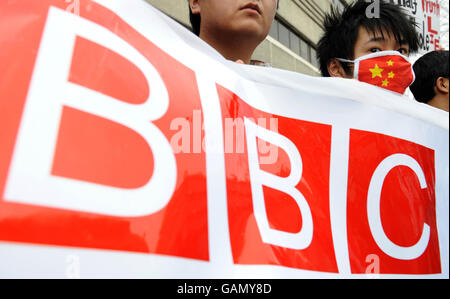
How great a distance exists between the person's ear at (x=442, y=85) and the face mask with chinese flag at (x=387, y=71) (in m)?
0.58

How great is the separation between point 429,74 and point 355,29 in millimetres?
586

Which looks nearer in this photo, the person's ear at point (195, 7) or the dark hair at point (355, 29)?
the person's ear at point (195, 7)

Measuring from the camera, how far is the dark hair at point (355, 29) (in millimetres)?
1710

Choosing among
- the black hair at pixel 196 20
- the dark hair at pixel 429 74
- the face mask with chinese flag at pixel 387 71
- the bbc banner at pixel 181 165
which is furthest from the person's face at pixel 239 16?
the dark hair at pixel 429 74

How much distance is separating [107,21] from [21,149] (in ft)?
1.07

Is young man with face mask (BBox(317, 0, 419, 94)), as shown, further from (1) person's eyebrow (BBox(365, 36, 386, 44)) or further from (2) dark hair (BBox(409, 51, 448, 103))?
(2) dark hair (BBox(409, 51, 448, 103))

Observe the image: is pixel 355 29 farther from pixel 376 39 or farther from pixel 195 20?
pixel 195 20

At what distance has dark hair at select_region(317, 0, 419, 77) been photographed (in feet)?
5.61

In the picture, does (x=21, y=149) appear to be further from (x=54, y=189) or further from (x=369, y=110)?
(x=369, y=110)

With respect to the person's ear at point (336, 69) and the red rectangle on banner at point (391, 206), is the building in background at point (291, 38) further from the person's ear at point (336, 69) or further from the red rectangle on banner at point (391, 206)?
the red rectangle on banner at point (391, 206)

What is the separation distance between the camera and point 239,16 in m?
1.35

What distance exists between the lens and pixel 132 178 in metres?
0.75

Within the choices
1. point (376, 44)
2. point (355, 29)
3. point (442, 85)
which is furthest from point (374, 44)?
point (442, 85)
